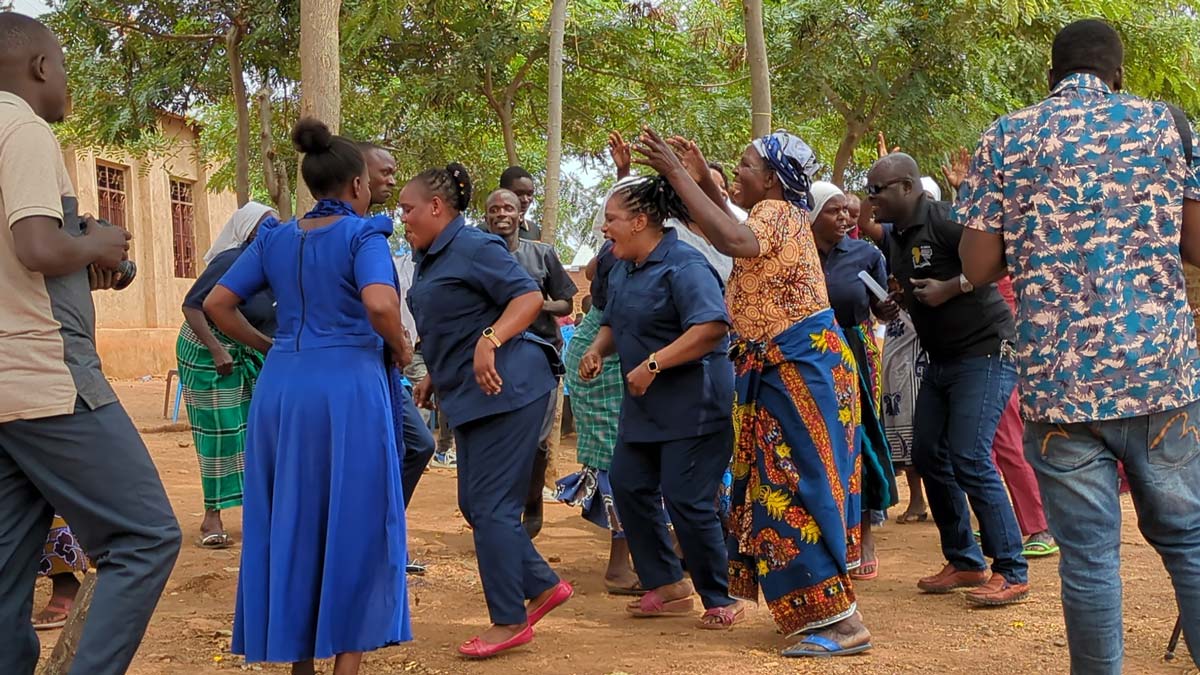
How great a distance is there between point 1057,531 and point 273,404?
250 cm

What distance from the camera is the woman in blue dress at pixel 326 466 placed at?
157 inches

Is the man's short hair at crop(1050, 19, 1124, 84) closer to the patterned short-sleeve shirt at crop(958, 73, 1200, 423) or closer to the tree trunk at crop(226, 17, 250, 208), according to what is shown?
the patterned short-sleeve shirt at crop(958, 73, 1200, 423)

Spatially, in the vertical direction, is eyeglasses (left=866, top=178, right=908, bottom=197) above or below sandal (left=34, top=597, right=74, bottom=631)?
above

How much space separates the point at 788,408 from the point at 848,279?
1694 mm

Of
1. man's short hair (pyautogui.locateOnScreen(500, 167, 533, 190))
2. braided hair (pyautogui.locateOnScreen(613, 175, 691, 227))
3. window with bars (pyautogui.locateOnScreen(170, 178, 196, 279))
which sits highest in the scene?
window with bars (pyautogui.locateOnScreen(170, 178, 196, 279))

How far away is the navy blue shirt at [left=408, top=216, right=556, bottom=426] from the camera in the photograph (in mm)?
4785

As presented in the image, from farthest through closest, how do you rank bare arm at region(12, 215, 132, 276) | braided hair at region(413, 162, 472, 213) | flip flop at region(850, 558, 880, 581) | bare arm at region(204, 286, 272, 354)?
flip flop at region(850, 558, 880, 581) < braided hair at region(413, 162, 472, 213) < bare arm at region(204, 286, 272, 354) < bare arm at region(12, 215, 132, 276)

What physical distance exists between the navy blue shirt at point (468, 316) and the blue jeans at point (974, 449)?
1.93 m

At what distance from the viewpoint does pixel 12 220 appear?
322 cm

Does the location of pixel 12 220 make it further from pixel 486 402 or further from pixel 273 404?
pixel 486 402

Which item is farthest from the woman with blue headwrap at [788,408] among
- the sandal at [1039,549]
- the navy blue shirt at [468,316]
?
the sandal at [1039,549]

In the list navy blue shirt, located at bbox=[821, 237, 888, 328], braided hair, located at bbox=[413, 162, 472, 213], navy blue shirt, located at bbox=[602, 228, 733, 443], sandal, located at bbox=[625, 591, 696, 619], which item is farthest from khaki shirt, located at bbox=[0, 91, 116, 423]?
navy blue shirt, located at bbox=[821, 237, 888, 328]

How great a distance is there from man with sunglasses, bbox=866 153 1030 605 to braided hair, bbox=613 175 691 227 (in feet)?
3.74

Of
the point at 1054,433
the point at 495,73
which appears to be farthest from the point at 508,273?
the point at 495,73
